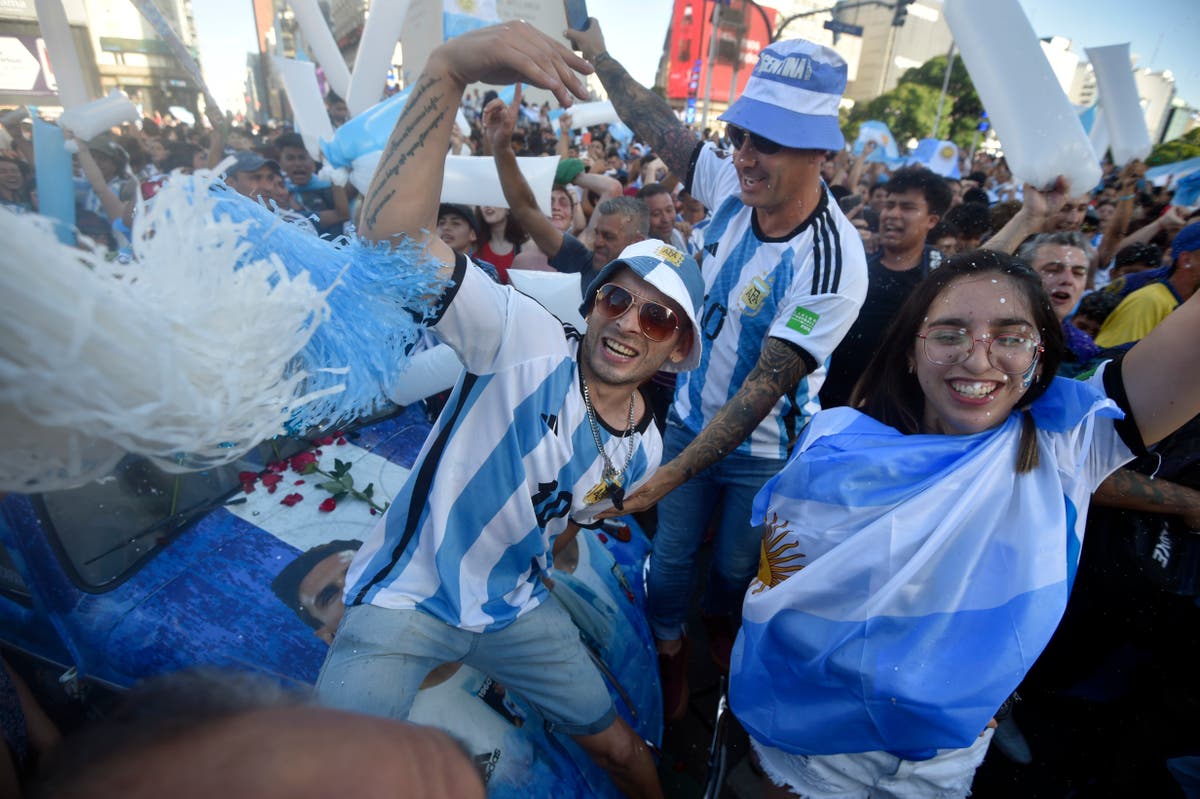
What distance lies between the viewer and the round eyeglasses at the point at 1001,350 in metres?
1.45

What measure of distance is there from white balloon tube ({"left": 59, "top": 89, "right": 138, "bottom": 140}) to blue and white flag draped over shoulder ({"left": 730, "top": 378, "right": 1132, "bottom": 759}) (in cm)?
452

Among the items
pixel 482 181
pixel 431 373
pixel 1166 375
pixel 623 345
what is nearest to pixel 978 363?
pixel 1166 375

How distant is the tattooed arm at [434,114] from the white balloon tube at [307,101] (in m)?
4.57

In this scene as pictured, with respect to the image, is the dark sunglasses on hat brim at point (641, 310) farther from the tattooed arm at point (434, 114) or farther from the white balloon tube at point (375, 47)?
the white balloon tube at point (375, 47)

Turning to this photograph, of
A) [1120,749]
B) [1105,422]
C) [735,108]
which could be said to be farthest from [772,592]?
[1120,749]

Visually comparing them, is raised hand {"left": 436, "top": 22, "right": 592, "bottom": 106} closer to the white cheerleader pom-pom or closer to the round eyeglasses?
the white cheerleader pom-pom

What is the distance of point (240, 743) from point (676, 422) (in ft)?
7.91

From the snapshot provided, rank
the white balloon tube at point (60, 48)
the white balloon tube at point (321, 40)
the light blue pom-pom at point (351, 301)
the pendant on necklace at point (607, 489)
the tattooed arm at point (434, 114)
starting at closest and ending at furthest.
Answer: the light blue pom-pom at point (351, 301)
the tattooed arm at point (434, 114)
the pendant on necklace at point (607, 489)
the white balloon tube at point (60, 48)
the white balloon tube at point (321, 40)

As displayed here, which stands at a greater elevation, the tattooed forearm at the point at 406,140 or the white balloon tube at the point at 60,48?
the white balloon tube at the point at 60,48

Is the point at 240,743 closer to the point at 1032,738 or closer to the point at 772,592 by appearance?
the point at 772,592

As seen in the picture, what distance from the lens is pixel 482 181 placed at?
337 cm

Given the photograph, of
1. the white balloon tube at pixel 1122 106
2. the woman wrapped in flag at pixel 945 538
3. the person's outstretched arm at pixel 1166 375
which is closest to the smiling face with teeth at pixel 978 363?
the woman wrapped in flag at pixel 945 538

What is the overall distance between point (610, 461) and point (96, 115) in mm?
4257

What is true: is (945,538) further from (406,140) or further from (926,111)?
(926,111)
